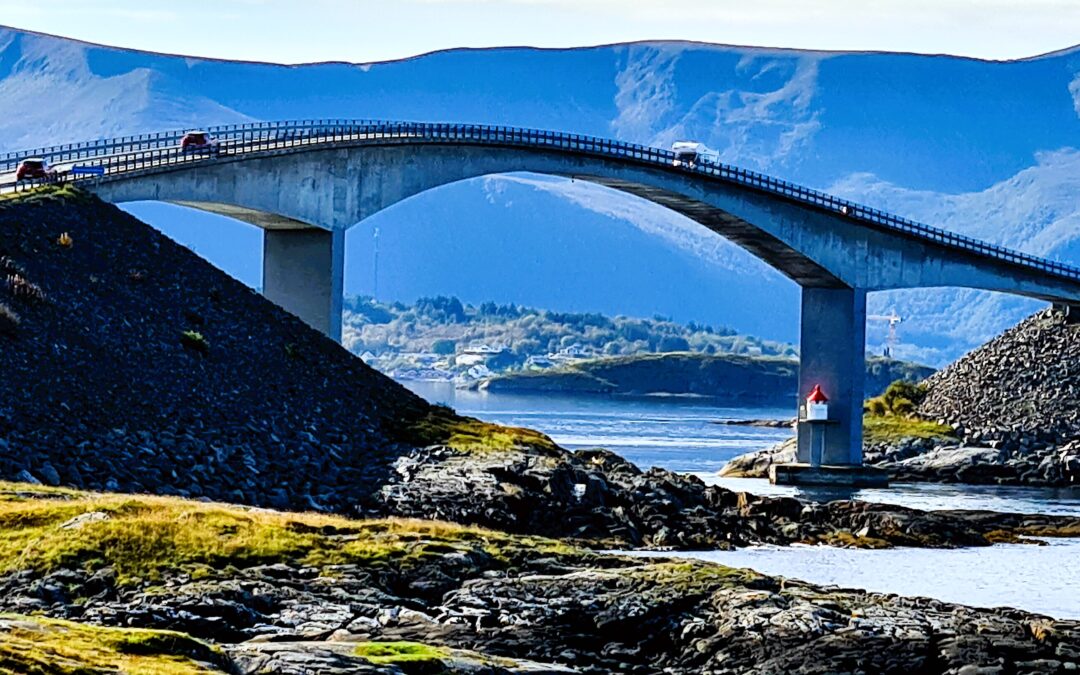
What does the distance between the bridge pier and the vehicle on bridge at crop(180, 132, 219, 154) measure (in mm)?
40022

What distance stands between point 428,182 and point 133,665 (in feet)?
216

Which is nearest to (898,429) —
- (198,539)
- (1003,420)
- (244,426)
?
(1003,420)

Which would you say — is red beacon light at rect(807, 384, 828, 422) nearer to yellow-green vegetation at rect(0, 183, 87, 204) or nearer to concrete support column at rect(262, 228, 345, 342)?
concrete support column at rect(262, 228, 345, 342)

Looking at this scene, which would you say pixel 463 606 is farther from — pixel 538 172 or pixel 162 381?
pixel 538 172

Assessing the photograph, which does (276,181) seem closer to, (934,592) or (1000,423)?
(934,592)

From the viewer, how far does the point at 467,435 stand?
3022 inches

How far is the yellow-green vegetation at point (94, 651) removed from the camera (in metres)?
33.2

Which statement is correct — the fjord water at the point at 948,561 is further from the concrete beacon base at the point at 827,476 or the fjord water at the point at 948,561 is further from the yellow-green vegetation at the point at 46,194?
the yellow-green vegetation at the point at 46,194

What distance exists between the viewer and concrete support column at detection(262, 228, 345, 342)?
90312mm

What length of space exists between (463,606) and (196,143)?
45847 mm

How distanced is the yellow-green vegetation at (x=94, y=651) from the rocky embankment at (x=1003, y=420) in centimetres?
8482

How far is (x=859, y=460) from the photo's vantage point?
397 feet

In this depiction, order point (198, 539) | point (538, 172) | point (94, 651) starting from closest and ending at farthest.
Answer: point (94, 651) < point (198, 539) < point (538, 172)

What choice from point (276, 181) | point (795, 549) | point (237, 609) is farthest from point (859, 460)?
point (237, 609)
